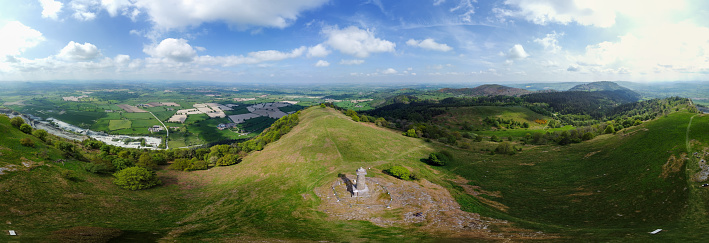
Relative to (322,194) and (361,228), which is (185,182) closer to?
(322,194)

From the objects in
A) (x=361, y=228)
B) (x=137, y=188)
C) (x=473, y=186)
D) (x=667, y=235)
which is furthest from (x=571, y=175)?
(x=137, y=188)

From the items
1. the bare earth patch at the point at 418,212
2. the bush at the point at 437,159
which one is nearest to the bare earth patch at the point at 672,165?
the bare earth patch at the point at 418,212

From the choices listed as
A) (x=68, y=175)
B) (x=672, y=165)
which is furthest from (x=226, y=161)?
(x=672, y=165)

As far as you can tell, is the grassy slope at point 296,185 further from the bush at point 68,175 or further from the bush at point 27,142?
the bush at point 27,142

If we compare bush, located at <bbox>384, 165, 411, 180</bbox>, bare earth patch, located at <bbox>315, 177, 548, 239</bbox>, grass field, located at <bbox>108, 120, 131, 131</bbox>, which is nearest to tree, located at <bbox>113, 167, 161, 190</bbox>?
bare earth patch, located at <bbox>315, 177, 548, 239</bbox>

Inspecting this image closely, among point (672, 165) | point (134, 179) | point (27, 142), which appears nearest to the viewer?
point (672, 165)

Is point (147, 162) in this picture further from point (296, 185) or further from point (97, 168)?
point (296, 185)
